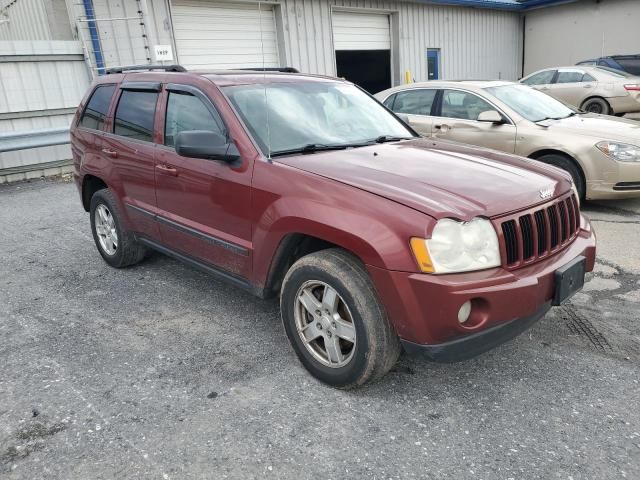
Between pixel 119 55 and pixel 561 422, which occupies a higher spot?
pixel 119 55

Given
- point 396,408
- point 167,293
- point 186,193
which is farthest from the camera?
point 167,293

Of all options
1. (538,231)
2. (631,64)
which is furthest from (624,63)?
(538,231)

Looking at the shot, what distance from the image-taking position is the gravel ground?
7.75 feet

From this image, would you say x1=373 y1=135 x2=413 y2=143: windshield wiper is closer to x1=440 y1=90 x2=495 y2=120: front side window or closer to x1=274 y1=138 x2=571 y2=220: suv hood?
x1=274 y1=138 x2=571 y2=220: suv hood

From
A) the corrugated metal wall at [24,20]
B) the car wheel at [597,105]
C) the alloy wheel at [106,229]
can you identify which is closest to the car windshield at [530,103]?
the alloy wheel at [106,229]

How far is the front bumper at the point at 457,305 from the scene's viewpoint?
7.84ft

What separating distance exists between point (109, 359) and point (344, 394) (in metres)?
1.51

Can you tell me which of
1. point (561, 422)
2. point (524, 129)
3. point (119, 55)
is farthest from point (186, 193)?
point (119, 55)

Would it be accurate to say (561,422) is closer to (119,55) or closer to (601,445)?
(601,445)

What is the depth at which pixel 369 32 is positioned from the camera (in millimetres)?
15602

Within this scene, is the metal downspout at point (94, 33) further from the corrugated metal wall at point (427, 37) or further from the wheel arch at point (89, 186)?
the wheel arch at point (89, 186)

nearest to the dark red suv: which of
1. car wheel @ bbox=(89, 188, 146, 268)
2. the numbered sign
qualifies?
car wheel @ bbox=(89, 188, 146, 268)

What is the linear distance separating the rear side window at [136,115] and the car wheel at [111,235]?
640 mm

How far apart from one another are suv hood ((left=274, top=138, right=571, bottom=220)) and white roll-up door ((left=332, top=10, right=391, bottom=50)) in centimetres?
1214
